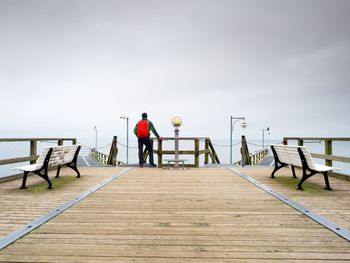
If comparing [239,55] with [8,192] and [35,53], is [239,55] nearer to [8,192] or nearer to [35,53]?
[35,53]

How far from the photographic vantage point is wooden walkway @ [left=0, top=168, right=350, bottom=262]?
242 cm

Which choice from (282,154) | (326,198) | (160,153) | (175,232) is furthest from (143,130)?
(175,232)

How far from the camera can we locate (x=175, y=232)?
3.02 m

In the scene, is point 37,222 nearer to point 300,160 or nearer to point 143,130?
point 300,160

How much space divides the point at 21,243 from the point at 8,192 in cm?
311

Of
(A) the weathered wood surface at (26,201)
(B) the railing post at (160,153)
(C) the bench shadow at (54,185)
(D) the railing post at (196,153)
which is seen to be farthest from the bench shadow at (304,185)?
(C) the bench shadow at (54,185)

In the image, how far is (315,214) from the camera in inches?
147

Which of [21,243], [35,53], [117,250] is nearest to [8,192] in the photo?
[21,243]

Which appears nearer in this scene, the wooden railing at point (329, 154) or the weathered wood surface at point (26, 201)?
the weathered wood surface at point (26, 201)

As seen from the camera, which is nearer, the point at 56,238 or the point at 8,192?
the point at 56,238

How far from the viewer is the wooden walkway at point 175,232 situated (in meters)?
2.42

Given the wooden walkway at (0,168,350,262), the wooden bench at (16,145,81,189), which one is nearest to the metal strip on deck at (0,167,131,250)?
the wooden walkway at (0,168,350,262)

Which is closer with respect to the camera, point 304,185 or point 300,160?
point 300,160

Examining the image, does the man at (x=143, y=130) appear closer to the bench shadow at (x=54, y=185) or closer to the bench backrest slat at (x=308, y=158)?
the bench shadow at (x=54, y=185)
